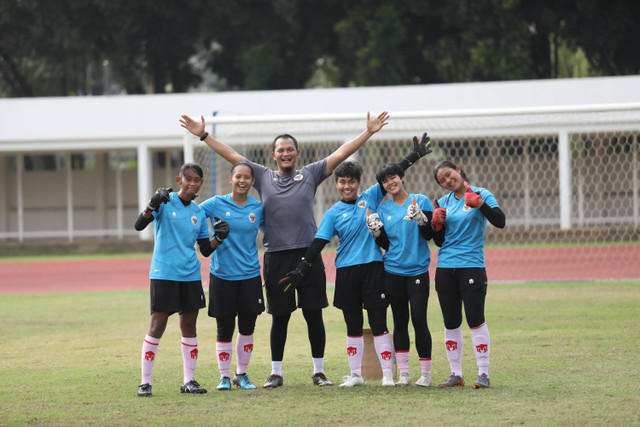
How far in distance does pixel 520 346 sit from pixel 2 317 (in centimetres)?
676

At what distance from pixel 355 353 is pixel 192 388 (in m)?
1.19

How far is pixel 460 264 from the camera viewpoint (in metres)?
5.98

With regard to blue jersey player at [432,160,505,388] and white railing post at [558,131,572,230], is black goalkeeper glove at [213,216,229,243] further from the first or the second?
white railing post at [558,131,572,230]

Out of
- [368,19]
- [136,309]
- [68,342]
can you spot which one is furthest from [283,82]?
[68,342]

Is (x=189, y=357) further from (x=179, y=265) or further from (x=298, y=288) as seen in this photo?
(x=298, y=288)

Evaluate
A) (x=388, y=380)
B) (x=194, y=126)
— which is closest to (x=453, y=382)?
(x=388, y=380)

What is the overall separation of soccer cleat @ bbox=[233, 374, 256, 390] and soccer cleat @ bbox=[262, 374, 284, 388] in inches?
4.1

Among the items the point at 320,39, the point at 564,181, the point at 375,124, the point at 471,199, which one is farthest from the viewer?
the point at 320,39

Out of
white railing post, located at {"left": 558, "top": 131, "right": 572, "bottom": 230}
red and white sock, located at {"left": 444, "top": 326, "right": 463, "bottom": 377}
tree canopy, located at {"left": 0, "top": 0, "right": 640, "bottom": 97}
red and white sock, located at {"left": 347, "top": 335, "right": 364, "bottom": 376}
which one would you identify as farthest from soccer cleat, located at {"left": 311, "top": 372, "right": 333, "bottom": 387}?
tree canopy, located at {"left": 0, "top": 0, "right": 640, "bottom": 97}

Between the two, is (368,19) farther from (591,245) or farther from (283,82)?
(591,245)

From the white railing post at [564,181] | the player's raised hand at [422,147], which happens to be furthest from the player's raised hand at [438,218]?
the white railing post at [564,181]

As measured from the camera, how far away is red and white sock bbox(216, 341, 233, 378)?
20.1 ft

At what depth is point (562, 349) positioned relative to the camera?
287 inches

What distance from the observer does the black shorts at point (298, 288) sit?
6.13 metres
